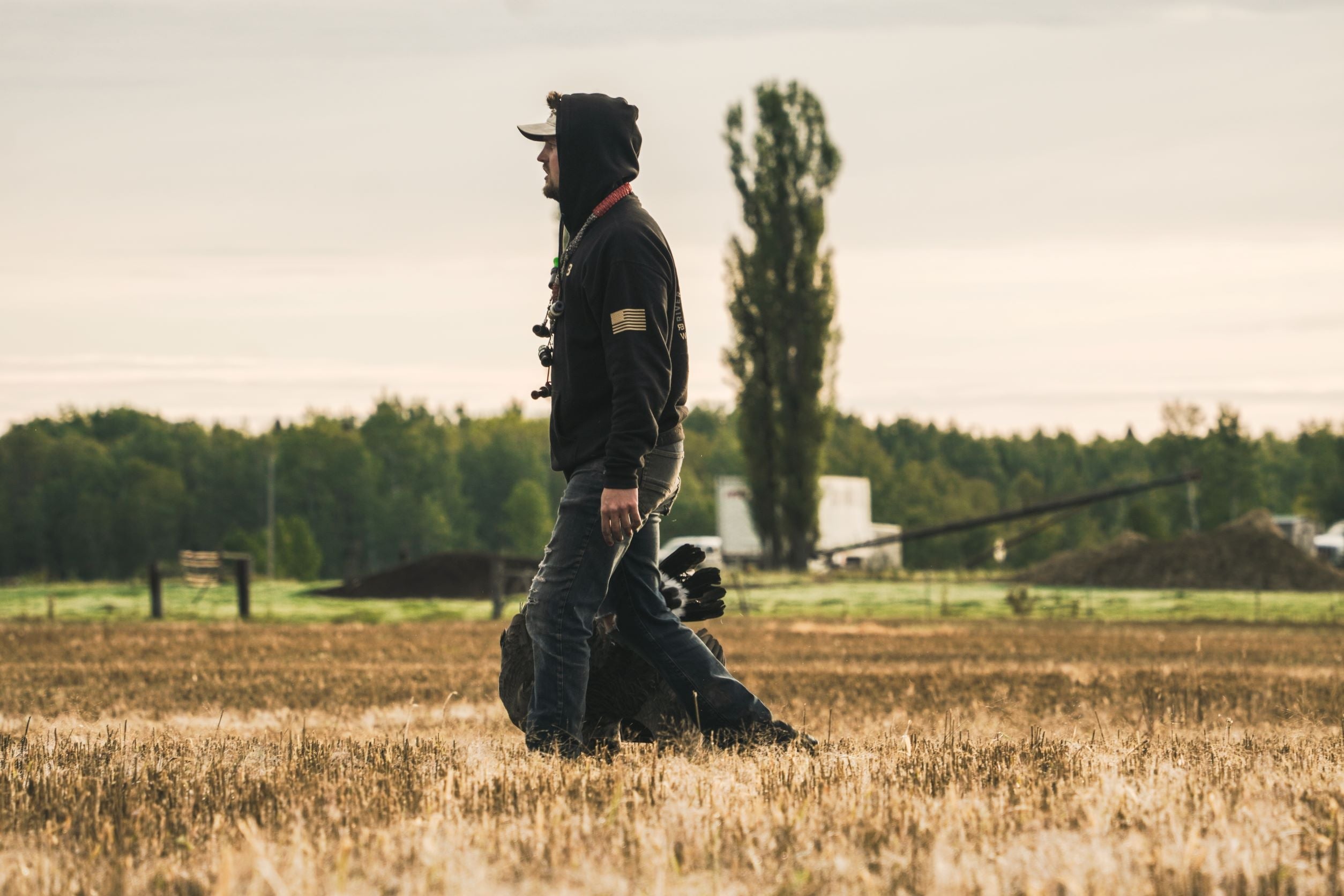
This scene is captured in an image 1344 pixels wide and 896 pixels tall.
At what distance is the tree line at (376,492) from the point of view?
354 ft

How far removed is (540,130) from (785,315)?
4419 centimetres

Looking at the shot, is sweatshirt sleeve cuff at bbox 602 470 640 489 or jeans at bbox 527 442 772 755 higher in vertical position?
sweatshirt sleeve cuff at bbox 602 470 640 489

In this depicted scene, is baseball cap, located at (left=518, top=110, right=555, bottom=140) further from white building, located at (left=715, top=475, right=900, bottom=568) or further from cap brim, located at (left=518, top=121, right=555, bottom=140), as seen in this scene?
white building, located at (left=715, top=475, right=900, bottom=568)

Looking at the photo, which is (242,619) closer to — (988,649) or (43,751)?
(988,649)

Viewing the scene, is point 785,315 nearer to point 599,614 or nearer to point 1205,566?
point 1205,566

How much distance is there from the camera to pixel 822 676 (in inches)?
454

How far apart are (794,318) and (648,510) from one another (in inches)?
1753

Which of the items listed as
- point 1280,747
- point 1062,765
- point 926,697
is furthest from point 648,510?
point 926,697

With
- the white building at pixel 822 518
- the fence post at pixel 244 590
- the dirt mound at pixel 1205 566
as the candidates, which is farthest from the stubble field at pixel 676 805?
the white building at pixel 822 518

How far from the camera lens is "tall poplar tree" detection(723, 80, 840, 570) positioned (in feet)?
161

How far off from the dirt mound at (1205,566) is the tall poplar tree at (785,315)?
8.50 metres

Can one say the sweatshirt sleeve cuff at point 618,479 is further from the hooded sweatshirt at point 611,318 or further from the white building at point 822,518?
the white building at point 822,518

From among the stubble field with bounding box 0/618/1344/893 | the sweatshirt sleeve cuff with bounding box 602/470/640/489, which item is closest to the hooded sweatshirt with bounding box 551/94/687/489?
the sweatshirt sleeve cuff with bounding box 602/470/640/489

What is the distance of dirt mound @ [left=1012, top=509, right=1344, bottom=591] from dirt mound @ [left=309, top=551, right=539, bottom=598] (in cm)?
1726
